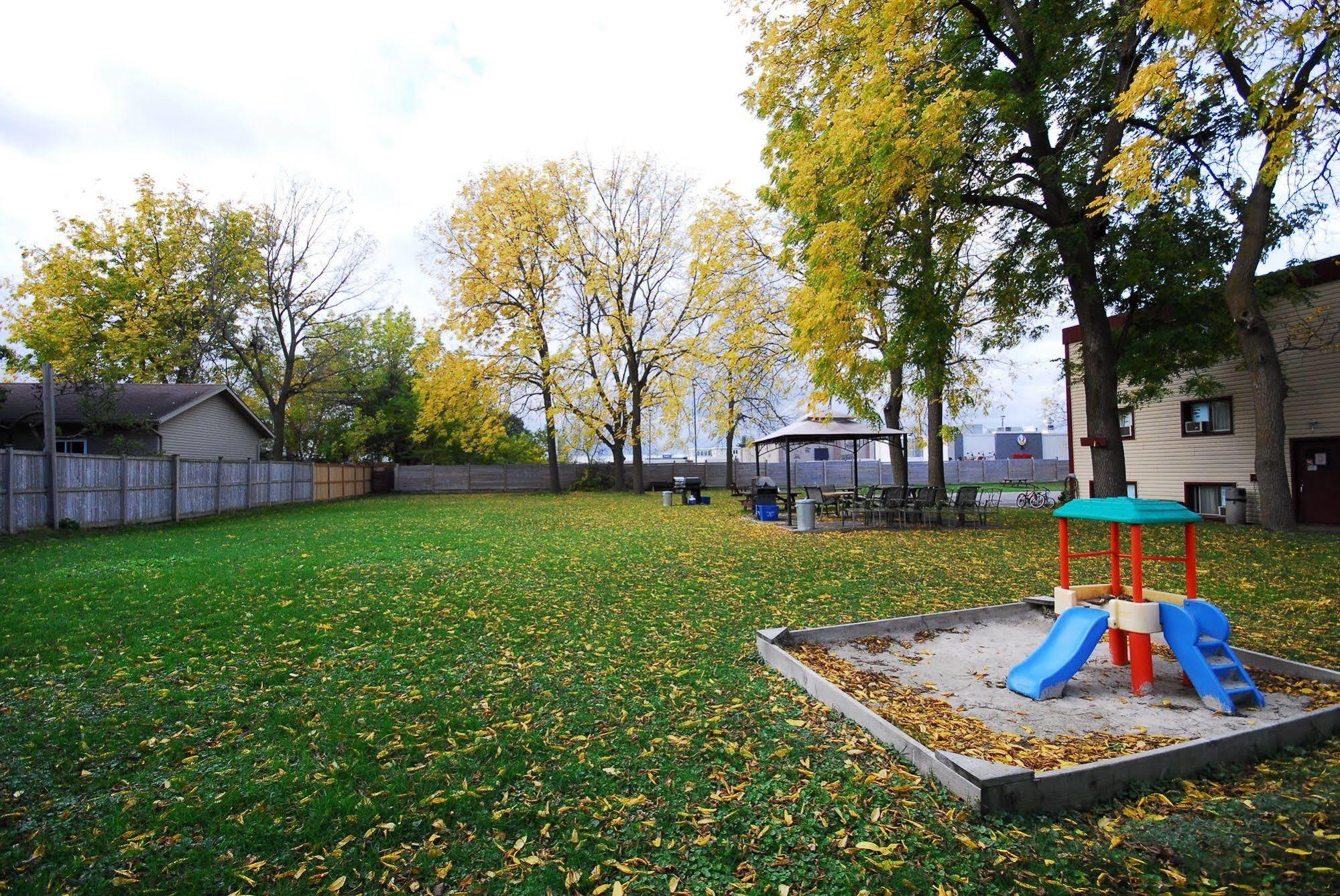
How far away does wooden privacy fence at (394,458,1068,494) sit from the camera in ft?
116

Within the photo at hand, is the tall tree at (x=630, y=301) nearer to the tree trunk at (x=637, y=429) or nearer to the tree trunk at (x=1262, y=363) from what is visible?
the tree trunk at (x=637, y=429)

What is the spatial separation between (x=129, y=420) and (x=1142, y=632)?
77.2 ft

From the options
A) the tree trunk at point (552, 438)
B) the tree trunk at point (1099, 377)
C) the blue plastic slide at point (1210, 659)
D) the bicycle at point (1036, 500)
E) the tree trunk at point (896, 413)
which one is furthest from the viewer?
the tree trunk at point (552, 438)

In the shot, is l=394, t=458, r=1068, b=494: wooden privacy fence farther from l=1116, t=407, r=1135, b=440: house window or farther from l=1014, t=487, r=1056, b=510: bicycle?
l=1116, t=407, r=1135, b=440: house window

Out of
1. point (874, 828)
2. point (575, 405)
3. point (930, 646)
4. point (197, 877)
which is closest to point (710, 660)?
point (930, 646)

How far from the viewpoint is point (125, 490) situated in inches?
617

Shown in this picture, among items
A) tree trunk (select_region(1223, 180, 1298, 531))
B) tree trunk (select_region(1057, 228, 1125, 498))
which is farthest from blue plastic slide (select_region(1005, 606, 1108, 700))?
tree trunk (select_region(1223, 180, 1298, 531))

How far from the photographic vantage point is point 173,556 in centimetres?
1066

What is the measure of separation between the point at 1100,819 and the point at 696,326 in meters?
28.0

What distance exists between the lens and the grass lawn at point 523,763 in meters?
2.52

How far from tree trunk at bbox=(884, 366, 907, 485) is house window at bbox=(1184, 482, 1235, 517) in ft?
22.4

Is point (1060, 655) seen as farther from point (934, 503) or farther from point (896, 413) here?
point (896, 413)

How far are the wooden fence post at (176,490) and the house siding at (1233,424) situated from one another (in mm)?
22838

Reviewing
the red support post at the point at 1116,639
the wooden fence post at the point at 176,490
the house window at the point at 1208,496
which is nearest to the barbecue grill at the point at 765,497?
the house window at the point at 1208,496
